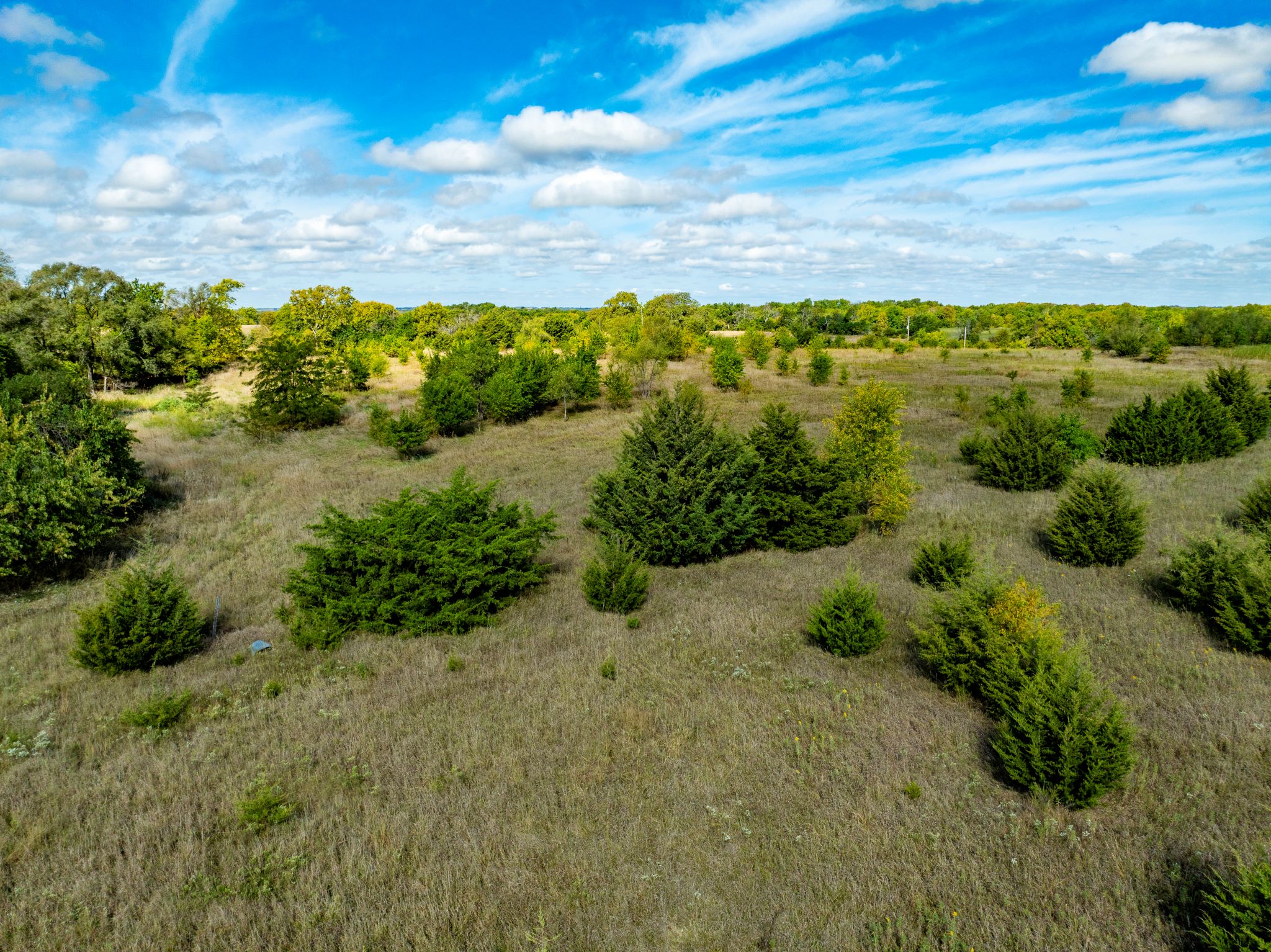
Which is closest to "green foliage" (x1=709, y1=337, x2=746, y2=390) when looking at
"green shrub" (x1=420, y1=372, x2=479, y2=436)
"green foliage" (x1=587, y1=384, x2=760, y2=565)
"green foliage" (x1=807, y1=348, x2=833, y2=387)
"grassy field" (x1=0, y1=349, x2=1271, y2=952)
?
"green foliage" (x1=807, y1=348, x2=833, y2=387)

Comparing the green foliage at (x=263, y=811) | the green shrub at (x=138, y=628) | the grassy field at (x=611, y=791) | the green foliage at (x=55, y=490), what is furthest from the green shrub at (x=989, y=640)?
the green foliage at (x=55, y=490)

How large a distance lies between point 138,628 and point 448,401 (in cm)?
2423

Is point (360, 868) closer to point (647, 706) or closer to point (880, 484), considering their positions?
point (647, 706)

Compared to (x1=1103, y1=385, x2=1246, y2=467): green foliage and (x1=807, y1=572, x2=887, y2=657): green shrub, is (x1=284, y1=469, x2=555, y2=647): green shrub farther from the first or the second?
(x1=1103, y1=385, x2=1246, y2=467): green foliage

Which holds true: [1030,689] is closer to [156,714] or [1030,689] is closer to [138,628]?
[156,714]

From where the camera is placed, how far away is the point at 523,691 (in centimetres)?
920

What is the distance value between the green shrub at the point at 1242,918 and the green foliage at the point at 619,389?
39.2 metres

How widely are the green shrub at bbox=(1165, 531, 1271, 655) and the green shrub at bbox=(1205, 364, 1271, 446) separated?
19244 mm

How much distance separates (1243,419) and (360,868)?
1344 inches

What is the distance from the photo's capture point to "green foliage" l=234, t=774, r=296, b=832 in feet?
20.5

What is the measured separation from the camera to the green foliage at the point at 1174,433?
22297mm

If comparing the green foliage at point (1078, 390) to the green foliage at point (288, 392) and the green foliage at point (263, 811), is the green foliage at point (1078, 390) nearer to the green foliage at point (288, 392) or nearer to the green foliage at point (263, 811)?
the green foliage at point (263, 811)

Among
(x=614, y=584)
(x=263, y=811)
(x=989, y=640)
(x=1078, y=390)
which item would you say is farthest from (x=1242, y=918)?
(x=1078, y=390)

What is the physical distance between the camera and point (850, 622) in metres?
9.75
